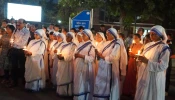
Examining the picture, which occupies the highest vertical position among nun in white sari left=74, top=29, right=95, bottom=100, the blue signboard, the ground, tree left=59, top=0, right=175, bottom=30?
tree left=59, top=0, right=175, bottom=30

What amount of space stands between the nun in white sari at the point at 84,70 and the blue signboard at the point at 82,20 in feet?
12.7

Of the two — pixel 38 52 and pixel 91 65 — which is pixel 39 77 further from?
pixel 91 65

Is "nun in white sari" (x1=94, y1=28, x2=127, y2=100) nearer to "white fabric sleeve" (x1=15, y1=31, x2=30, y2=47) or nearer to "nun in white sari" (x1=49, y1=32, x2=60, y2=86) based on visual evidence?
"nun in white sari" (x1=49, y1=32, x2=60, y2=86)

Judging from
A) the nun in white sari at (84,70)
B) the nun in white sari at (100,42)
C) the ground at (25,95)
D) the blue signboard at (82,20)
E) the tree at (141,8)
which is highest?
the tree at (141,8)

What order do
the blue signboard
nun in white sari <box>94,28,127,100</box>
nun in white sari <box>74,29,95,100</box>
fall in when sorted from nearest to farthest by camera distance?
1. nun in white sari <box>94,28,127,100</box>
2. nun in white sari <box>74,29,95,100</box>
3. the blue signboard

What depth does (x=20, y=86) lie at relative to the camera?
9.79 meters

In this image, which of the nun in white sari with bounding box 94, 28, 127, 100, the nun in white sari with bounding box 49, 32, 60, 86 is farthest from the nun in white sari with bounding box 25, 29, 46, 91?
the nun in white sari with bounding box 94, 28, 127, 100

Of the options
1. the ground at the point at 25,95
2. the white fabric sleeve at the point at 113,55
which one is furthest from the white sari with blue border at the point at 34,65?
the white fabric sleeve at the point at 113,55

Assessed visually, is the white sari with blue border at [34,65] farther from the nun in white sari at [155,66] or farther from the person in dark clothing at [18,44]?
the nun in white sari at [155,66]

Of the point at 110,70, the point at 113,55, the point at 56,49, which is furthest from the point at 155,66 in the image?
the point at 56,49

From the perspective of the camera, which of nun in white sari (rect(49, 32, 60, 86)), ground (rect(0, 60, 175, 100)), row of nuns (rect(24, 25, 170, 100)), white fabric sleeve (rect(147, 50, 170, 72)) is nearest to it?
white fabric sleeve (rect(147, 50, 170, 72))

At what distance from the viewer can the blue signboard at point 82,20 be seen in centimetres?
1163

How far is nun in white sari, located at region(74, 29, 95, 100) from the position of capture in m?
7.73

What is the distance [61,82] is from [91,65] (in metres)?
1.13
